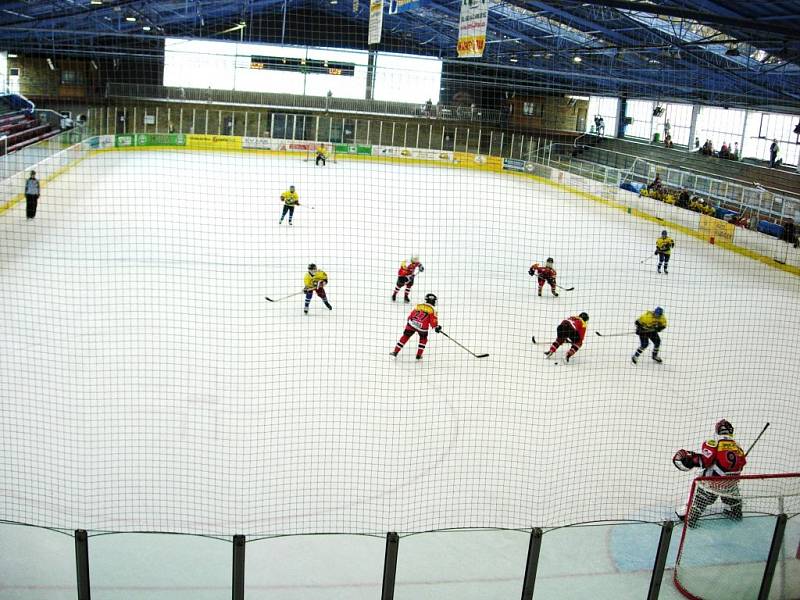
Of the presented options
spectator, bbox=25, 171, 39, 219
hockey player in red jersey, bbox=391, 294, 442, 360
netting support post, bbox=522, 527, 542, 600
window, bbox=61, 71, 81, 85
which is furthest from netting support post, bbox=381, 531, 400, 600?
window, bbox=61, 71, 81, 85

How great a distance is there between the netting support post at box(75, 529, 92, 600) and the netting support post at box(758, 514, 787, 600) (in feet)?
13.8

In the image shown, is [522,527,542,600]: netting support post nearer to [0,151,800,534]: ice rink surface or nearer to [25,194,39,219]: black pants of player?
[0,151,800,534]: ice rink surface

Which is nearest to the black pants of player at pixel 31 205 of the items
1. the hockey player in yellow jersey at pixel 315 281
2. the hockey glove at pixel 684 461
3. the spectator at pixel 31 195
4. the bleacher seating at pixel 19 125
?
the spectator at pixel 31 195

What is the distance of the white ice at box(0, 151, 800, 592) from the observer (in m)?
7.62

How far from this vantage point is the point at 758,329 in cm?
1467

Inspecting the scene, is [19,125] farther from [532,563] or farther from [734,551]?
[734,551]

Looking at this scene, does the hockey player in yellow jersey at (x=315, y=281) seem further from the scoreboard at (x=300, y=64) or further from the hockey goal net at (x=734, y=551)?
the scoreboard at (x=300, y=64)

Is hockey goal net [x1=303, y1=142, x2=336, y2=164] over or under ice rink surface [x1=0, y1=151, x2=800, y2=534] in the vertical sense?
over

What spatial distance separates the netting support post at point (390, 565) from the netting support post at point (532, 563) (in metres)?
0.77

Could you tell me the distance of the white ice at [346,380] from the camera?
7.62 meters

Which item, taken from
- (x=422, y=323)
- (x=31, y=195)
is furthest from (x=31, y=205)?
(x=422, y=323)

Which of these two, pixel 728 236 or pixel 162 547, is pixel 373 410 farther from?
pixel 728 236

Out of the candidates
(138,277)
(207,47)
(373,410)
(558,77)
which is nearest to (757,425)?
(373,410)

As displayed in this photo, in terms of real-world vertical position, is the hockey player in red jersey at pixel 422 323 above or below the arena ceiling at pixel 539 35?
below
